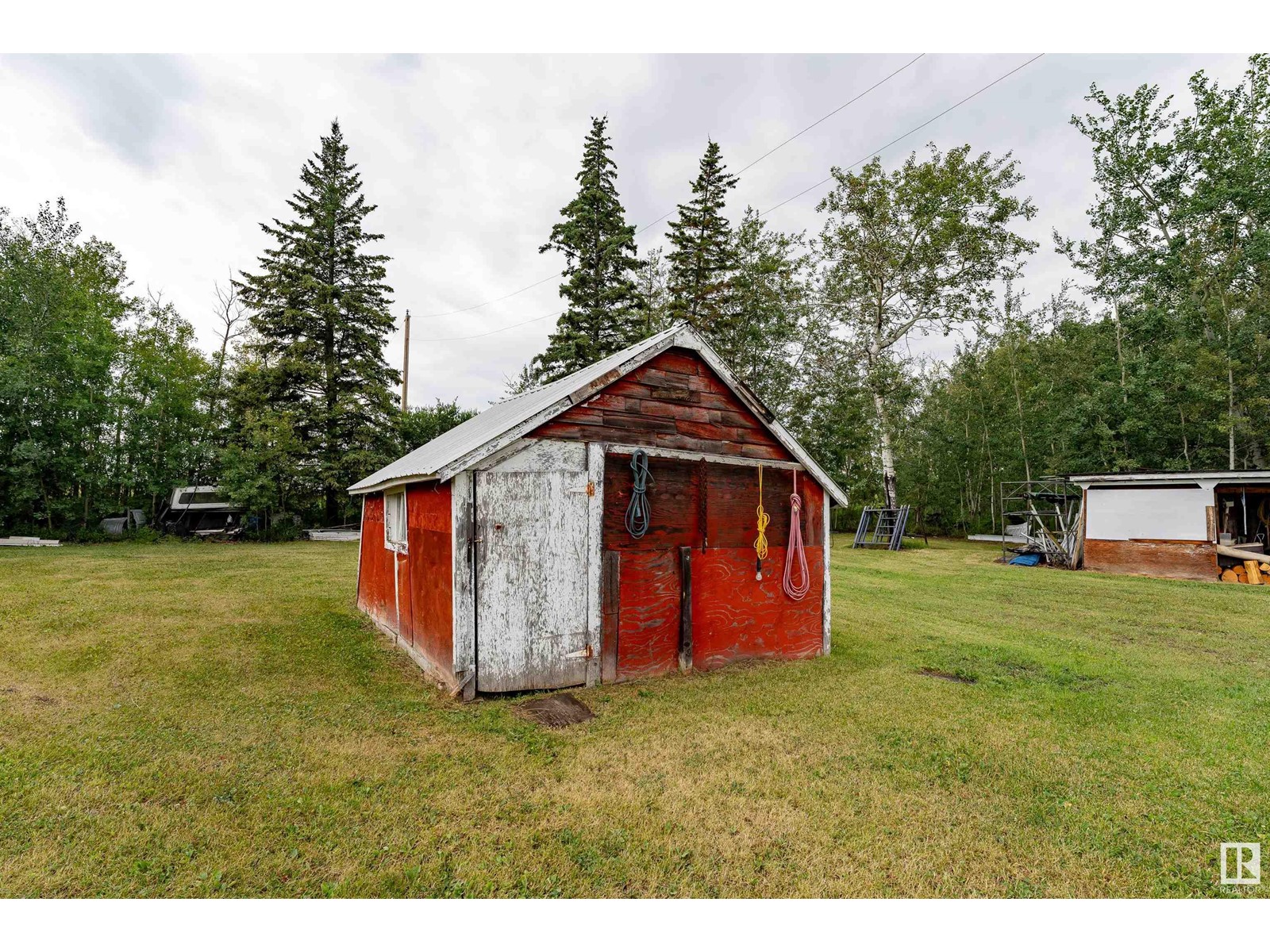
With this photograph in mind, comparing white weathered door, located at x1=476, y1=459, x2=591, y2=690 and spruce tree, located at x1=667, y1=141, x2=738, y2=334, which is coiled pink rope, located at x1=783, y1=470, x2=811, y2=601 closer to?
white weathered door, located at x1=476, y1=459, x2=591, y2=690

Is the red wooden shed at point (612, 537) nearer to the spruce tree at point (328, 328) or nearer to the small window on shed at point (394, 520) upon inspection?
the small window on shed at point (394, 520)

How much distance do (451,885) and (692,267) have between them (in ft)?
93.5

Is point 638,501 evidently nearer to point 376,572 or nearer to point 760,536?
point 760,536

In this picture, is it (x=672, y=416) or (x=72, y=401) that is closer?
(x=672, y=416)

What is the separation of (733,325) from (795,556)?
72.7 ft

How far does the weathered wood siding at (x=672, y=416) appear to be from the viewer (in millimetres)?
6723

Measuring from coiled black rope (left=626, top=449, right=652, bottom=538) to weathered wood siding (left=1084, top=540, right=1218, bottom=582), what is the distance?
1891 cm

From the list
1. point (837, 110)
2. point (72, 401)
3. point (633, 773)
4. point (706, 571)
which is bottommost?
point (633, 773)

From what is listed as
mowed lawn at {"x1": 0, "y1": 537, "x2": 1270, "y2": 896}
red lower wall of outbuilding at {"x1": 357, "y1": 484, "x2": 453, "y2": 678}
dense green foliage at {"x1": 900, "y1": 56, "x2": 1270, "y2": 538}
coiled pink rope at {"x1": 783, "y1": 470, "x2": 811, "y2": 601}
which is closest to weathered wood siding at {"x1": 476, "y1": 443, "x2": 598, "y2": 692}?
red lower wall of outbuilding at {"x1": 357, "y1": 484, "x2": 453, "y2": 678}

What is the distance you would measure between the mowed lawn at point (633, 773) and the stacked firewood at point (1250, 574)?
9.47 meters

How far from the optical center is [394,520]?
857cm

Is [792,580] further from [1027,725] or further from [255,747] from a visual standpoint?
[255,747]

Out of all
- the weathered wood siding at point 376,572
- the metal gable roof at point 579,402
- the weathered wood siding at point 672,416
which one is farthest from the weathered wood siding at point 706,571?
the weathered wood siding at point 376,572

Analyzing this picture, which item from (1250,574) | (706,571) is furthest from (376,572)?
(1250,574)
